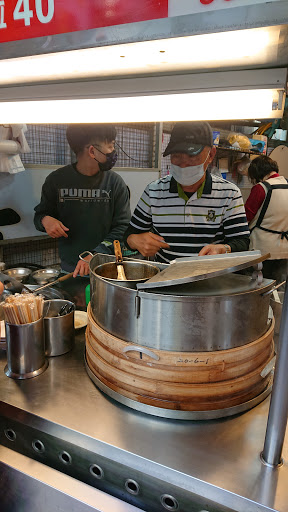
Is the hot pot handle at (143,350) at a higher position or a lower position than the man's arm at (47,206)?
lower

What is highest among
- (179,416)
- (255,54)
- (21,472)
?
(255,54)

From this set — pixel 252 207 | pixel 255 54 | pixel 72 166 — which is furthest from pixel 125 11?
pixel 252 207

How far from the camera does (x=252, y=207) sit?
3.58 m

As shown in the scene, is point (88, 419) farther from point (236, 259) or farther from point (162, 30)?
point (162, 30)

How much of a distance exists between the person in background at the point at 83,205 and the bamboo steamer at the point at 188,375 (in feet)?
5.43

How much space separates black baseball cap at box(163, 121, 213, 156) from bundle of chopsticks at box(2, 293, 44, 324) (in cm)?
105

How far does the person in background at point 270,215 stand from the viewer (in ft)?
11.5

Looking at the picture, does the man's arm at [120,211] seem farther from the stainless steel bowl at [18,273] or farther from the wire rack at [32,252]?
the wire rack at [32,252]

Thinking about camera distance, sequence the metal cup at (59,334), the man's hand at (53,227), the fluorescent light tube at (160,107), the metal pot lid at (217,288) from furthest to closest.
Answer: the man's hand at (53,227)
the metal cup at (59,334)
the metal pot lid at (217,288)
the fluorescent light tube at (160,107)

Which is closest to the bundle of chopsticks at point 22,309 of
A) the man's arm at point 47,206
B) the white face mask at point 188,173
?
the white face mask at point 188,173

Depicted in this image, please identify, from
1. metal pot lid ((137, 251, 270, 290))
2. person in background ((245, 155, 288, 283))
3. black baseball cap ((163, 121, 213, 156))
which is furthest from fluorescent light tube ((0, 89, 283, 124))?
person in background ((245, 155, 288, 283))

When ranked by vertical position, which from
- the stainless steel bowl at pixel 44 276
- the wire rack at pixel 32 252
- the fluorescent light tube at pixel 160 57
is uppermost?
the fluorescent light tube at pixel 160 57

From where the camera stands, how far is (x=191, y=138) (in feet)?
5.63

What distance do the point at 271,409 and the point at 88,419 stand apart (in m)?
0.45
